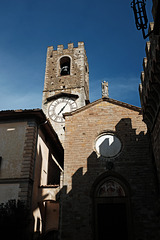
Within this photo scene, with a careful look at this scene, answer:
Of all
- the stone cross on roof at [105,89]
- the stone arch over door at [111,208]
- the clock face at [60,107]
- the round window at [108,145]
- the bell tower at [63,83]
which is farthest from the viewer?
the bell tower at [63,83]

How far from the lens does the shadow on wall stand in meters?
11.1

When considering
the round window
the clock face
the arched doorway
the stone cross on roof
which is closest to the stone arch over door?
the arched doorway

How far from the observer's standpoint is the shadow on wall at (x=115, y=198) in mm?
11062

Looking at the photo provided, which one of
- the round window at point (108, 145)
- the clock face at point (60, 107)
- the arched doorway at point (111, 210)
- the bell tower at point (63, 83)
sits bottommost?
the arched doorway at point (111, 210)

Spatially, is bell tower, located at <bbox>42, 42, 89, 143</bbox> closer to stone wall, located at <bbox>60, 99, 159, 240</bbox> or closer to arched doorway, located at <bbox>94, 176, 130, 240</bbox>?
stone wall, located at <bbox>60, 99, 159, 240</bbox>

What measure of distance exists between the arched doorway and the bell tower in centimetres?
959

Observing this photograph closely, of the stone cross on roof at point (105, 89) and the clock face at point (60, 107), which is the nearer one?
the stone cross on roof at point (105, 89)

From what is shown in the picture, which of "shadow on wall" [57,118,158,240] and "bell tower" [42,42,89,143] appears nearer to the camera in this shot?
"shadow on wall" [57,118,158,240]

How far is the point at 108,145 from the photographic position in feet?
42.8

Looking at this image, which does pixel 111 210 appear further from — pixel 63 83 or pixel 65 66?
pixel 65 66

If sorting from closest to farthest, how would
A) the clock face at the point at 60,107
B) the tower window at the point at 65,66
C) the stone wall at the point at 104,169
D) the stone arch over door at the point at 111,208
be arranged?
1. the stone arch over door at the point at 111,208
2. the stone wall at the point at 104,169
3. the clock face at the point at 60,107
4. the tower window at the point at 65,66

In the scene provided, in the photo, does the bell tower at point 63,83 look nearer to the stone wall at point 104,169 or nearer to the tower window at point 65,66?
the tower window at point 65,66

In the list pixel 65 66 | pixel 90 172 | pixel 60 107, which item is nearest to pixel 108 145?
pixel 90 172

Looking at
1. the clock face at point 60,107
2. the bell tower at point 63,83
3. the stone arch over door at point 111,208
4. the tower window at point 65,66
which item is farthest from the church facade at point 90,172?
the tower window at point 65,66
